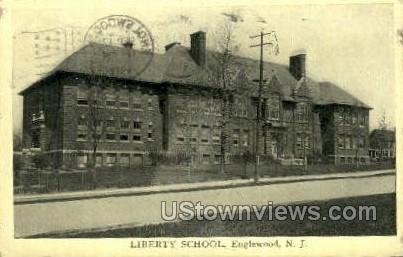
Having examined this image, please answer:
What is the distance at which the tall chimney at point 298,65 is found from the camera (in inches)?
331

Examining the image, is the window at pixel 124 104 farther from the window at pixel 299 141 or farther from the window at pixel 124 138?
the window at pixel 299 141

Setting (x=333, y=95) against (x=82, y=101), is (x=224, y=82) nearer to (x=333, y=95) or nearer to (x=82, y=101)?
(x=333, y=95)

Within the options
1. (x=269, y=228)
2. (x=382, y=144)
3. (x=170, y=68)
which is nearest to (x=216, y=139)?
(x=170, y=68)

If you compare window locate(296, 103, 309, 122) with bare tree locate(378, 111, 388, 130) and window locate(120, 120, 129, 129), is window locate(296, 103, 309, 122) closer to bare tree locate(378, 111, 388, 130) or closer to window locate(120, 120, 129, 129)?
bare tree locate(378, 111, 388, 130)

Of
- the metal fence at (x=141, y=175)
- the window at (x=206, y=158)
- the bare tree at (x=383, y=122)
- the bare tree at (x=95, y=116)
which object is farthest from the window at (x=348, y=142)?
the bare tree at (x=95, y=116)

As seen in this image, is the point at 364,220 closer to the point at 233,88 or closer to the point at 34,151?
the point at 233,88

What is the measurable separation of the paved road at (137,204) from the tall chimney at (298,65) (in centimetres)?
161

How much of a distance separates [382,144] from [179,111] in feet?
9.71

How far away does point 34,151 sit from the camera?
8.20 metres

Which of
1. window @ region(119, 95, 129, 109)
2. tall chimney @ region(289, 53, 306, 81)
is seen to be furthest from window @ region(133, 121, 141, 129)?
tall chimney @ region(289, 53, 306, 81)

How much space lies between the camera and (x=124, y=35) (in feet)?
26.6

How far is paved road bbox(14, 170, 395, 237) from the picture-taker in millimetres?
7840

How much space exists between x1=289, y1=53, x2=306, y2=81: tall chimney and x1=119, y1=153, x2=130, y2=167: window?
2.70 meters

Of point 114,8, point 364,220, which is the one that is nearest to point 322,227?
point 364,220
